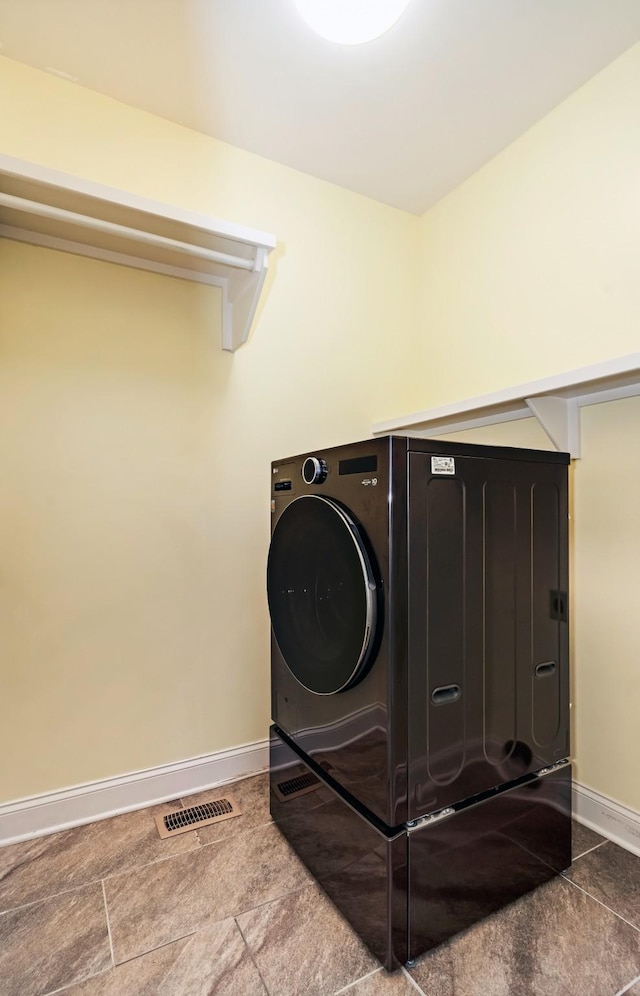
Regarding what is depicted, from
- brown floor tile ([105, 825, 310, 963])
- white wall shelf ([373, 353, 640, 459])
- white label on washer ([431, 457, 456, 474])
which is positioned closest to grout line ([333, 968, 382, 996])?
brown floor tile ([105, 825, 310, 963])

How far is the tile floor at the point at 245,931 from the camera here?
1.16 meters

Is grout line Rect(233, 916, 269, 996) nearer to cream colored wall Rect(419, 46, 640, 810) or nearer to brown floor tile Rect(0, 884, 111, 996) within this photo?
brown floor tile Rect(0, 884, 111, 996)

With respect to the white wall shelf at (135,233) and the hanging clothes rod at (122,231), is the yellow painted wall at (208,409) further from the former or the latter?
the hanging clothes rod at (122,231)

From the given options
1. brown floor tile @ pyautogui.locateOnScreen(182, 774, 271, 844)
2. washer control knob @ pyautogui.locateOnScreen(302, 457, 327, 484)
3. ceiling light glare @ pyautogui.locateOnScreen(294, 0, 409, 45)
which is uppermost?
ceiling light glare @ pyautogui.locateOnScreen(294, 0, 409, 45)

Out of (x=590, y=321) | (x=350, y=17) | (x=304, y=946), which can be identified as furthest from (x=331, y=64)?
(x=304, y=946)

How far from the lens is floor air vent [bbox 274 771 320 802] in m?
1.49

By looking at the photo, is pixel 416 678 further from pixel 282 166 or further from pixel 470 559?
pixel 282 166

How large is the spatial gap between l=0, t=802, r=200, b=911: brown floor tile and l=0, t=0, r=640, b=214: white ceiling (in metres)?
2.71

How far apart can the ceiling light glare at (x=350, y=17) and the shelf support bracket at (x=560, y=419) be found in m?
1.19

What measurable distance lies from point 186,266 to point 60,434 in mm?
831

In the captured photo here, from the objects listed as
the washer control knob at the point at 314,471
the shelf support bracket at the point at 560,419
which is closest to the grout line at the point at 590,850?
the shelf support bracket at the point at 560,419

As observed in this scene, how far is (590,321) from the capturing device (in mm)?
1742

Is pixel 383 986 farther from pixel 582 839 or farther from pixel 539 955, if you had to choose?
A: pixel 582 839

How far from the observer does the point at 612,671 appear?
1.68 m
